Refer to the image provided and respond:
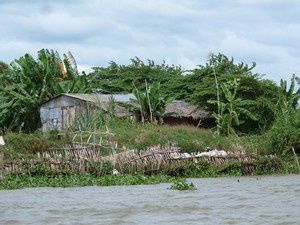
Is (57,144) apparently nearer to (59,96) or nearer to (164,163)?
(164,163)

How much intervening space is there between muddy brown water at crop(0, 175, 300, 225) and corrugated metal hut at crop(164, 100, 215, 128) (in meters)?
16.9

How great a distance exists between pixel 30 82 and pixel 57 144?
998 cm

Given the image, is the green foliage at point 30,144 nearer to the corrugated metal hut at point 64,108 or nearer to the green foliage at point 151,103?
the corrugated metal hut at point 64,108

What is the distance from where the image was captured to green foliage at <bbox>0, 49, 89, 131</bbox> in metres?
28.0

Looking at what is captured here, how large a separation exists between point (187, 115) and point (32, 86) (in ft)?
24.4

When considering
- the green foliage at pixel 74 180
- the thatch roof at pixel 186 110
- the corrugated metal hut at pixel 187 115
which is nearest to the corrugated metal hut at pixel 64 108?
the corrugated metal hut at pixel 187 115

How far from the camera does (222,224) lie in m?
6.36

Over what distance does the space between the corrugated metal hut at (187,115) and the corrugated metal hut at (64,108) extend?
214cm

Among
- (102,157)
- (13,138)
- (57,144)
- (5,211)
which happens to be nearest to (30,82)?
(13,138)

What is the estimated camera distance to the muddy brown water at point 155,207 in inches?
272

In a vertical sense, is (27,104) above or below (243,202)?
above

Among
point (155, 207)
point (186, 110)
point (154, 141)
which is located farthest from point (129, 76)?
point (155, 207)

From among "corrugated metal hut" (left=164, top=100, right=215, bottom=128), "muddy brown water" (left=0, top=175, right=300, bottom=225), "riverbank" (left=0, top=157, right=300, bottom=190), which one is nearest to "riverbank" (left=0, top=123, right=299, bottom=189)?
"riverbank" (left=0, top=157, right=300, bottom=190)

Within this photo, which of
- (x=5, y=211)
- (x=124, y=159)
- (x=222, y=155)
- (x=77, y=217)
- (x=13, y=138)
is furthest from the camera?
(x=13, y=138)
